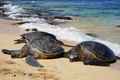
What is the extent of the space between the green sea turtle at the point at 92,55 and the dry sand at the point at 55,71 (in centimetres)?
15

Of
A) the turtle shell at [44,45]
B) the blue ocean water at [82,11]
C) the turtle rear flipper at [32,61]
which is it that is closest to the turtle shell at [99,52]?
the turtle shell at [44,45]

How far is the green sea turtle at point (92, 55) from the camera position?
328 inches

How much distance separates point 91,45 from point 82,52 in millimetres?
316

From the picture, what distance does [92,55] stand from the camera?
27.6 ft

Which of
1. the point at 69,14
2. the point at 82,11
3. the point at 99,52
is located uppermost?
the point at 99,52

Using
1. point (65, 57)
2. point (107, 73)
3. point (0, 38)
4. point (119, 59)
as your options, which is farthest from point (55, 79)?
point (0, 38)

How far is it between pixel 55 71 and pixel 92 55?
3.82ft

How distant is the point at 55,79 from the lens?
7.04m

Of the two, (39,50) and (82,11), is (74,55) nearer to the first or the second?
(39,50)

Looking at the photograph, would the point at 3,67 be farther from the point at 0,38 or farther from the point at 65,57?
the point at 0,38

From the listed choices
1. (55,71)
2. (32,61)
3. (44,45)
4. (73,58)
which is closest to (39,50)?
(44,45)

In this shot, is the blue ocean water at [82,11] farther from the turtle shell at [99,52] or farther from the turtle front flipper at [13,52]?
the turtle front flipper at [13,52]

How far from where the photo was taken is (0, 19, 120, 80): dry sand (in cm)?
714

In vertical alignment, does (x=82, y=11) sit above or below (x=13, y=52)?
below
